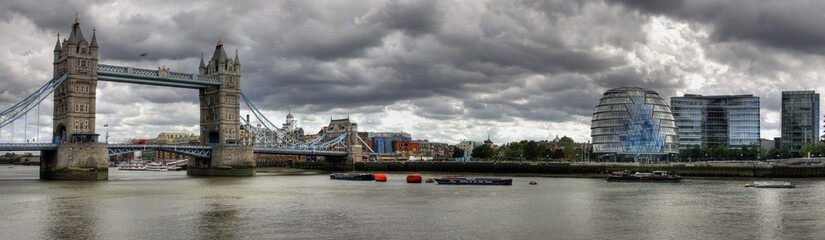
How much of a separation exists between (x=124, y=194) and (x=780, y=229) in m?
49.0

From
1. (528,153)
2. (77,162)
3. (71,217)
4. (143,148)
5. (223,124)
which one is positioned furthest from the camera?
(528,153)

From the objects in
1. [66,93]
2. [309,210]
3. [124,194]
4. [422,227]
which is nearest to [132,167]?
[66,93]

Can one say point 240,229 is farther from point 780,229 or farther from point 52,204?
point 780,229

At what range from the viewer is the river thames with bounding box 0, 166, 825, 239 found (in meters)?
32.6

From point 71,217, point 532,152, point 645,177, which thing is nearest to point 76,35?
point 71,217

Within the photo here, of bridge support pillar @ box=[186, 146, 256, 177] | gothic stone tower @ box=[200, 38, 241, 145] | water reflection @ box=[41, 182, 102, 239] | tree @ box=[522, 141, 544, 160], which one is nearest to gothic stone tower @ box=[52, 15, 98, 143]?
bridge support pillar @ box=[186, 146, 256, 177]

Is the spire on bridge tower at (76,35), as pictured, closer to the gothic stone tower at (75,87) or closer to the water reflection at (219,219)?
the gothic stone tower at (75,87)

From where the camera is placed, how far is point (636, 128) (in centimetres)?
16075

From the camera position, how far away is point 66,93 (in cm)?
8050

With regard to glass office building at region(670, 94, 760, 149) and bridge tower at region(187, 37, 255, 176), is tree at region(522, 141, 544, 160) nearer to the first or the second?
glass office building at region(670, 94, 760, 149)

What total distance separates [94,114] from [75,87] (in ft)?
12.7

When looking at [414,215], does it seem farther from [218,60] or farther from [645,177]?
[218,60]

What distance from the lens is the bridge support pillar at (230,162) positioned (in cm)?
9750

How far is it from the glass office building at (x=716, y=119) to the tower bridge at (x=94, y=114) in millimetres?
126274
